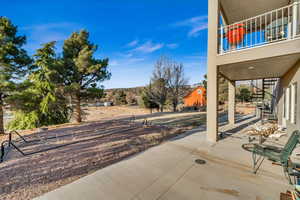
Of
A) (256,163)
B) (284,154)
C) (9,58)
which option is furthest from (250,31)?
(9,58)

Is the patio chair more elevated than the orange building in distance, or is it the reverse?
the orange building in distance

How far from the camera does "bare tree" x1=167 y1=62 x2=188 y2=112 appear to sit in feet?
51.6

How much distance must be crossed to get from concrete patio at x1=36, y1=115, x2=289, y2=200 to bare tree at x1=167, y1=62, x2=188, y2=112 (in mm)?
12207

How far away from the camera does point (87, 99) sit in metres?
10.6

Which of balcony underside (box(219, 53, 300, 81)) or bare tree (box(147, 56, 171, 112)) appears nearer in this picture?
balcony underside (box(219, 53, 300, 81))

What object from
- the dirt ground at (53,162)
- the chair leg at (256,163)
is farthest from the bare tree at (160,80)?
the chair leg at (256,163)

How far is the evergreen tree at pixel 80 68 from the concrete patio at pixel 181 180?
7.95 meters

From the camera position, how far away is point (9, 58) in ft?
25.7

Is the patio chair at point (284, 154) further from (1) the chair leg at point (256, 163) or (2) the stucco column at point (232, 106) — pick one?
(2) the stucco column at point (232, 106)

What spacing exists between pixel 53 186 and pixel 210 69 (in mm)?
5354

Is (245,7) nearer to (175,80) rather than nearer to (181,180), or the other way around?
(181,180)

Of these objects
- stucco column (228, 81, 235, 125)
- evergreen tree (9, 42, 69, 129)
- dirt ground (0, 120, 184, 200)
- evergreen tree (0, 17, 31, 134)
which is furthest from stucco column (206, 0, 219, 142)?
evergreen tree (0, 17, 31, 134)

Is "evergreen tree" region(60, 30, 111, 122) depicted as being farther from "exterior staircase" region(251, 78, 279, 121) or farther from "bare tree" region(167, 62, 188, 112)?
"exterior staircase" region(251, 78, 279, 121)

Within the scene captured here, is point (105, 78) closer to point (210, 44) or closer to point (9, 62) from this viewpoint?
point (9, 62)
